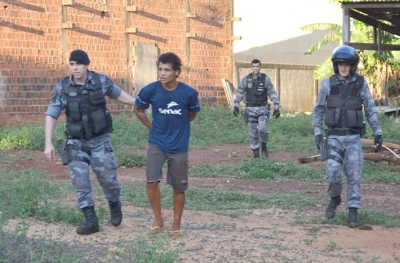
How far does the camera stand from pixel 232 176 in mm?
14352

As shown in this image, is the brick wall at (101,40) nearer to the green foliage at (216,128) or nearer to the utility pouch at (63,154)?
the green foliage at (216,128)

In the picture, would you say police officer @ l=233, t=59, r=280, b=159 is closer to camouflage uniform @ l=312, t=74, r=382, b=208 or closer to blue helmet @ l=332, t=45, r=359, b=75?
camouflage uniform @ l=312, t=74, r=382, b=208

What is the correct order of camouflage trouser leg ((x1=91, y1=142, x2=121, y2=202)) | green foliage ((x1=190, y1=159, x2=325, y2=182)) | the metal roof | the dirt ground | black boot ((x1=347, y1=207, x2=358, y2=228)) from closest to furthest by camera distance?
the dirt ground, camouflage trouser leg ((x1=91, y1=142, x2=121, y2=202)), black boot ((x1=347, y1=207, x2=358, y2=228)), green foliage ((x1=190, y1=159, x2=325, y2=182)), the metal roof

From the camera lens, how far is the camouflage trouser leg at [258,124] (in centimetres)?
1644

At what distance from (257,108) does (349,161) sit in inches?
271

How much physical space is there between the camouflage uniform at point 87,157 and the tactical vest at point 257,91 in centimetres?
773

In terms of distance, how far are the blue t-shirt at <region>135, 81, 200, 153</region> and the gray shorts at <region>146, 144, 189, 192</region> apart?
53 mm

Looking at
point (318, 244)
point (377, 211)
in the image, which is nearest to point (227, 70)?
point (377, 211)

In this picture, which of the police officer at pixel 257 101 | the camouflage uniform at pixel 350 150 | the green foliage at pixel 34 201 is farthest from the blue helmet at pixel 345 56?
the police officer at pixel 257 101

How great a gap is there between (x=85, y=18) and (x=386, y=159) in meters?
10.3

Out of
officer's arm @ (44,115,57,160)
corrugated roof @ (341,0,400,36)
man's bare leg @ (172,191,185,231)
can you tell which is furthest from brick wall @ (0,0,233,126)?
man's bare leg @ (172,191,185,231)

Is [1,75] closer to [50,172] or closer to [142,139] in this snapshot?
[142,139]

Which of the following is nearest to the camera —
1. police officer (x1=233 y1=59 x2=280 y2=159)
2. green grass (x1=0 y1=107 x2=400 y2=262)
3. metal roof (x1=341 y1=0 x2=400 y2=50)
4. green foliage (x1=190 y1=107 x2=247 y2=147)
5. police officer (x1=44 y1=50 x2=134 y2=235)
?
green grass (x1=0 y1=107 x2=400 y2=262)

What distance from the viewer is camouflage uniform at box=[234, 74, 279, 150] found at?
16.4 meters
